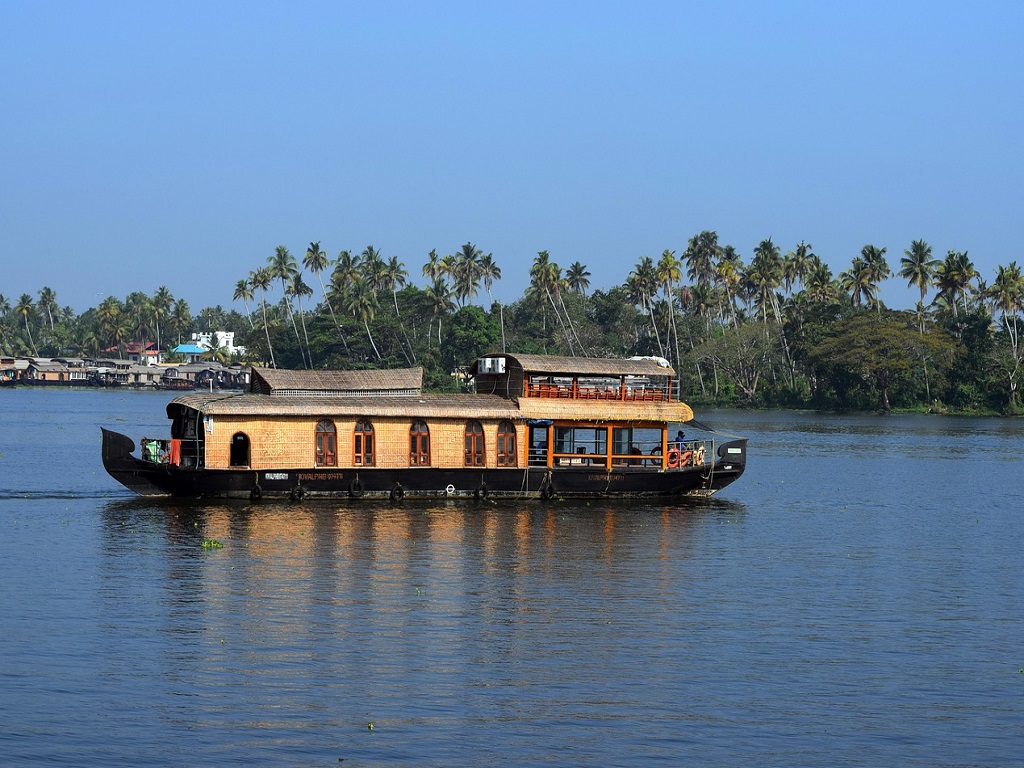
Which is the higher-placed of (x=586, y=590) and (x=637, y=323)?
(x=637, y=323)

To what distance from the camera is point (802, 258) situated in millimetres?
130750

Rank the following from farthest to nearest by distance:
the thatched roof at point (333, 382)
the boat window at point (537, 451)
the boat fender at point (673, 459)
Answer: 1. the boat fender at point (673, 459)
2. the boat window at point (537, 451)
3. the thatched roof at point (333, 382)

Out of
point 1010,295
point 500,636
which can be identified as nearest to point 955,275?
point 1010,295

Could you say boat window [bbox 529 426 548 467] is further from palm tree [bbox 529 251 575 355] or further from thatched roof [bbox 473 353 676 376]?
palm tree [bbox 529 251 575 355]

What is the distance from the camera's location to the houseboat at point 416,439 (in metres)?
37.2

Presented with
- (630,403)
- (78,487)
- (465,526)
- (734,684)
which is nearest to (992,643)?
(734,684)

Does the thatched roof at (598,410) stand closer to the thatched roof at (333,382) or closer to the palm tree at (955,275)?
the thatched roof at (333,382)

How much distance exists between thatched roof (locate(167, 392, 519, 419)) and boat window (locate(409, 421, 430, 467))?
480mm

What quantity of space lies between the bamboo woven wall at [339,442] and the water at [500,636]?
144cm

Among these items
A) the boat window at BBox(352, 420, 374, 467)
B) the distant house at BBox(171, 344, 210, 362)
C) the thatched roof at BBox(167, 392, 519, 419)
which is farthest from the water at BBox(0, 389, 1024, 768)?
the distant house at BBox(171, 344, 210, 362)

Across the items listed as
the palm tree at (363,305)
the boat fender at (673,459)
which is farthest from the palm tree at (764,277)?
the boat fender at (673,459)

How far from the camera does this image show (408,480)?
127 feet

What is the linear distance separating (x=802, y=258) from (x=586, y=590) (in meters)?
109

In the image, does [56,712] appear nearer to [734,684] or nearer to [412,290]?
[734,684]
